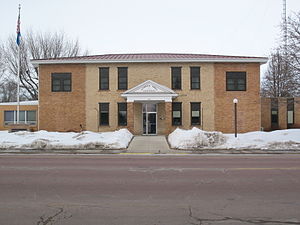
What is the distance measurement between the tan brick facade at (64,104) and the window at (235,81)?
44.9 feet

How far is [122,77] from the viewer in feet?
83.9

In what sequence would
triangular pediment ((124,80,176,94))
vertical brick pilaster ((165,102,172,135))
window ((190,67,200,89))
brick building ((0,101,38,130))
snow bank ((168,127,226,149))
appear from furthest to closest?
brick building ((0,101,38,130)) < window ((190,67,200,89)) < vertical brick pilaster ((165,102,172,135)) < triangular pediment ((124,80,176,94)) < snow bank ((168,127,226,149))

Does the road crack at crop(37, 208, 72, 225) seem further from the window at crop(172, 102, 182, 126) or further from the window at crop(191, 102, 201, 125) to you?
the window at crop(191, 102, 201, 125)

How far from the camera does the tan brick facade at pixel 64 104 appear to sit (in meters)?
25.5

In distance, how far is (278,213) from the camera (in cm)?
484

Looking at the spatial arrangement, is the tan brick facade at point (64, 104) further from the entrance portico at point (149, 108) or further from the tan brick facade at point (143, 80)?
the entrance portico at point (149, 108)

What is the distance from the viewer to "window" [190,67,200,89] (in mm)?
25453

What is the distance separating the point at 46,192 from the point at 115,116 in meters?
19.3

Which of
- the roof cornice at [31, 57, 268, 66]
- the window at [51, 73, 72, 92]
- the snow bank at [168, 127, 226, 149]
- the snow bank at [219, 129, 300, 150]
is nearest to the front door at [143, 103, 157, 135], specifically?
the roof cornice at [31, 57, 268, 66]

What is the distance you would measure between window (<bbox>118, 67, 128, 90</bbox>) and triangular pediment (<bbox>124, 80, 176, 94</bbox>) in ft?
5.65

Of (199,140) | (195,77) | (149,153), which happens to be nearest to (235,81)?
(195,77)

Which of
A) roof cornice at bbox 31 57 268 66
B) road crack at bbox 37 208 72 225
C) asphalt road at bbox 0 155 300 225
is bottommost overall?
asphalt road at bbox 0 155 300 225

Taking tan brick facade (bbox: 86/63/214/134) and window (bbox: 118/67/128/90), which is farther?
window (bbox: 118/67/128/90)

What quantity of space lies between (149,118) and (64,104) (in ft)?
27.0
